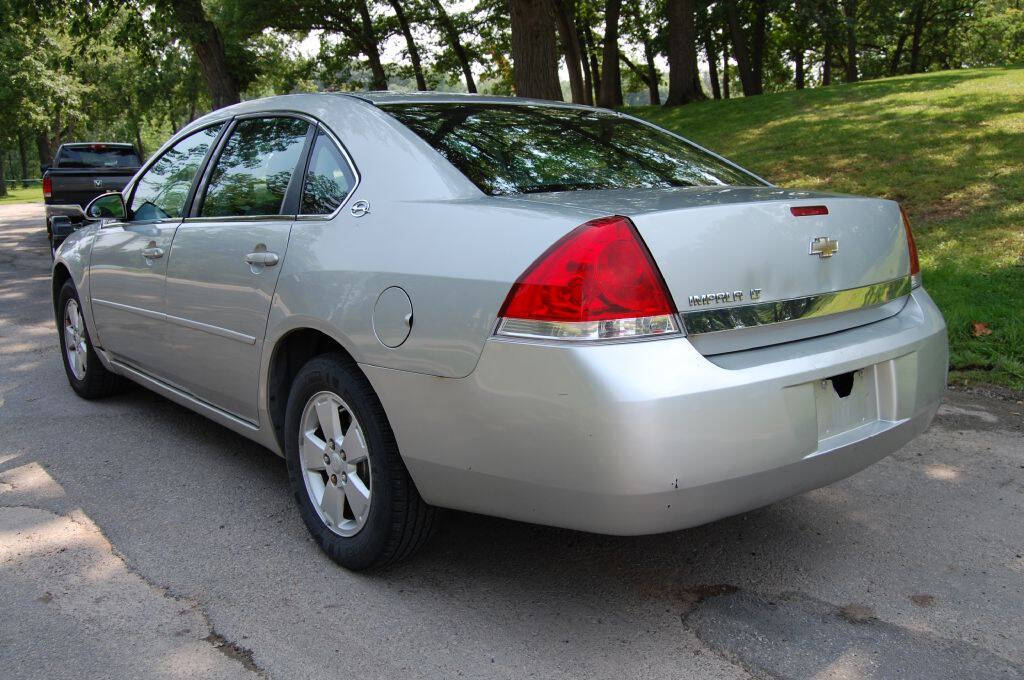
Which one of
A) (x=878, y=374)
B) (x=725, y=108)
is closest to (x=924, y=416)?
(x=878, y=374)

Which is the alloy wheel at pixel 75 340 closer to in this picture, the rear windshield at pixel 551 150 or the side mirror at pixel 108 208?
the side mirror at pixel 108 208

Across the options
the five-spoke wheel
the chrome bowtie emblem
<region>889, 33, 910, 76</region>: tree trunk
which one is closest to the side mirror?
the five-spoke wheel

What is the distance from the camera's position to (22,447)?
461 centimetres

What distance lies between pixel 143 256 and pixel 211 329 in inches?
33.8

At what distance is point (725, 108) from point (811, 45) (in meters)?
25.7

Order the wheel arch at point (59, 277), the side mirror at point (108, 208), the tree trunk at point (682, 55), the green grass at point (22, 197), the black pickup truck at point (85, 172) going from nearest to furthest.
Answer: the side mirror at point (108, 208) → the wheel arch at point (59, 277) → the black pickup truck at point (85, 172) → the tree trunk at point (682, 55) → the green grass at point (22, 197)

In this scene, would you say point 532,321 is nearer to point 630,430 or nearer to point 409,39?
point 630,430

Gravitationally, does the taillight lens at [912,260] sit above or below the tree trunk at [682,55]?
below

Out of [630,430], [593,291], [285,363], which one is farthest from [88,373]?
[630,430]

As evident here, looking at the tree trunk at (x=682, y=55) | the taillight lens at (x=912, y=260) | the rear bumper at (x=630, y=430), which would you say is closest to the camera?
the rear bumper at (x=630, y=430)

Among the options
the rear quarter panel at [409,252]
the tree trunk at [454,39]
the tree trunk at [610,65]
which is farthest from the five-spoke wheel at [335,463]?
the tree trunk at [454,39]

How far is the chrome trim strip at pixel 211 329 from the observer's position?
3.49 m

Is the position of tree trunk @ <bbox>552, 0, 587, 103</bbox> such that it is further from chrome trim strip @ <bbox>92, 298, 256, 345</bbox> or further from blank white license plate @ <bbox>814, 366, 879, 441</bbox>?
blank white license plate @ <bbox>814, 366, 879, 441</bbox>

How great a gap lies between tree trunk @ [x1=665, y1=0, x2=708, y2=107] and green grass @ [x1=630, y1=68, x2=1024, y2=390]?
5.68 ft
